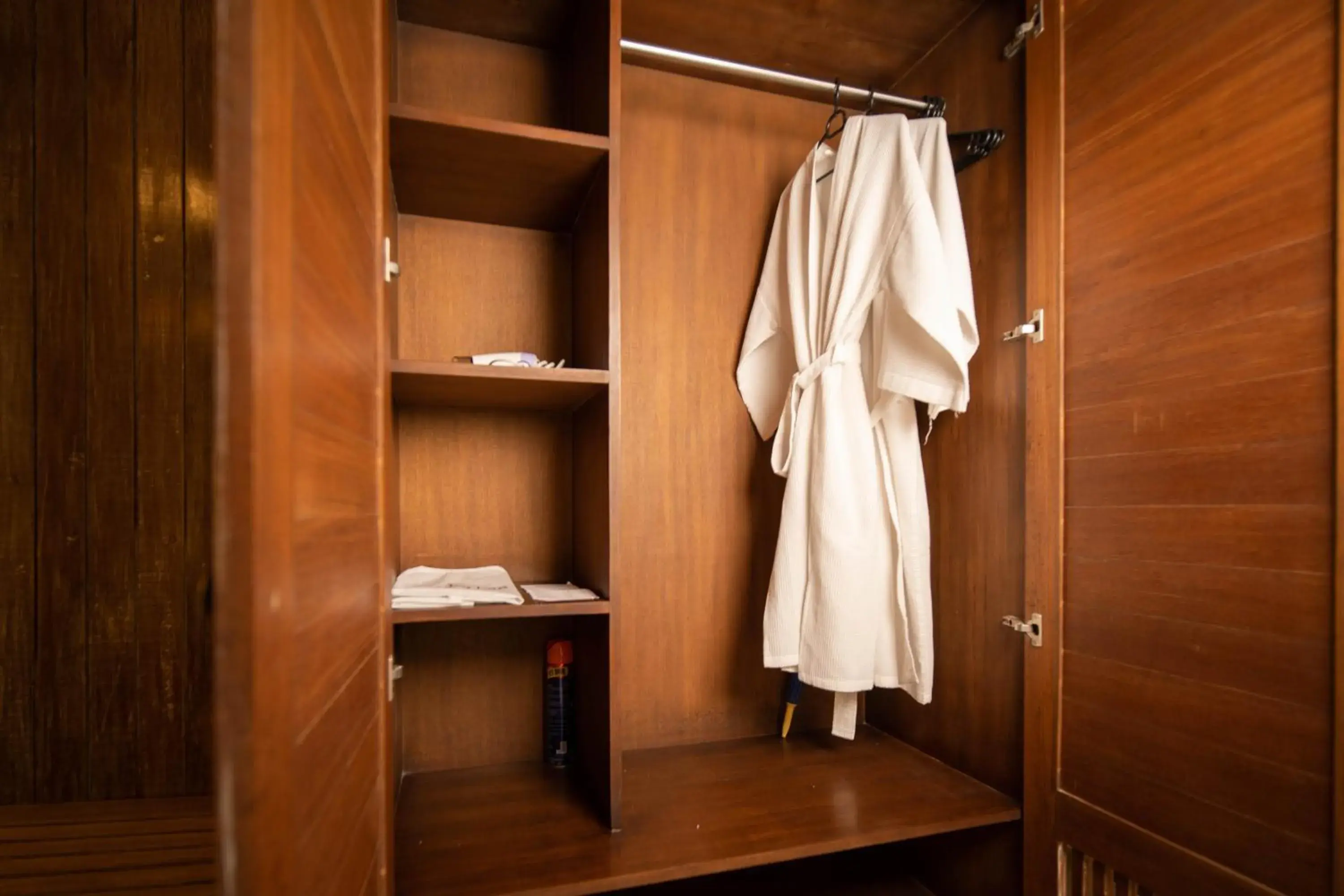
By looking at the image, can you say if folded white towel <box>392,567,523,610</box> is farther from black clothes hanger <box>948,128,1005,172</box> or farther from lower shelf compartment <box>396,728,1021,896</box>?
black clothes hanger <box>948,128,1005,172</box>

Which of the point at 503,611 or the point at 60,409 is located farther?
the point at 60,409

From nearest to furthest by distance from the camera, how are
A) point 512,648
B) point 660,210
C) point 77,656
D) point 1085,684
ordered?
point 1085,684, point 77,656, point 512,648, point 660,210

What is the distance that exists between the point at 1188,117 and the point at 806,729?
4.75 ft

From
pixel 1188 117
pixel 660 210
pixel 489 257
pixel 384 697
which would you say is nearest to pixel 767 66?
pixel 660 210

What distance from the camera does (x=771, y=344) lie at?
1.67 meters

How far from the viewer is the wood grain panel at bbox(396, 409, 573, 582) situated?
4.82 feet

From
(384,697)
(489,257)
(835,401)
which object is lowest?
(384,697)

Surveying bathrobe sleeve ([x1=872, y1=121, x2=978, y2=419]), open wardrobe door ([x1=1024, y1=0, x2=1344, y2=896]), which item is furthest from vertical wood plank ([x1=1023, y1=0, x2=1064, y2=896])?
bathrobe sleeve ([x1=872, y1=121, x2=978, y2=419])

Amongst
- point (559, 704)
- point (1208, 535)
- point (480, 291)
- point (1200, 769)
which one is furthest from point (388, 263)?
point (1200, 769)

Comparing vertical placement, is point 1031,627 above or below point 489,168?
below

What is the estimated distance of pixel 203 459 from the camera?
1489 mm

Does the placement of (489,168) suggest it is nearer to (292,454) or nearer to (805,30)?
(805,30)

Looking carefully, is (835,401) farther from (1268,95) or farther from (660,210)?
(1268,95)

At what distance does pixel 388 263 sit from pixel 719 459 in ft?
2.92
